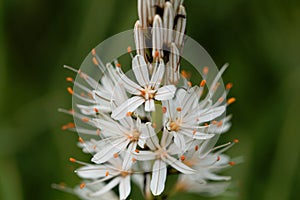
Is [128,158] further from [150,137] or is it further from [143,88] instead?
[143,88]

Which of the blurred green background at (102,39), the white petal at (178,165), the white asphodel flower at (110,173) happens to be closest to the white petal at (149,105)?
the white petal at (178,165)

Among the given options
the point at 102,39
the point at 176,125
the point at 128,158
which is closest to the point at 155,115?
the point at 176,125

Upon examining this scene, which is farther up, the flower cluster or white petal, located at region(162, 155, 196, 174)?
the flower cluster

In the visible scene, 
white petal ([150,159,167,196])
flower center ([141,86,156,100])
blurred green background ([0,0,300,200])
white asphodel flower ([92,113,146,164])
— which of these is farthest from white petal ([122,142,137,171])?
blurred green background ([0,0,300,200])

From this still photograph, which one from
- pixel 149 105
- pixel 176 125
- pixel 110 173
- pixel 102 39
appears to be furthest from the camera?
pixel 102 39

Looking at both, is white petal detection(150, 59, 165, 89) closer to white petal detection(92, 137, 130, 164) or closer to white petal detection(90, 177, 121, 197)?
white petal detection(92, 137, 130, 164)

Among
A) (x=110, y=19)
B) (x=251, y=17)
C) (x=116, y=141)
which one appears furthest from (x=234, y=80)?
(x=116, y=141)
